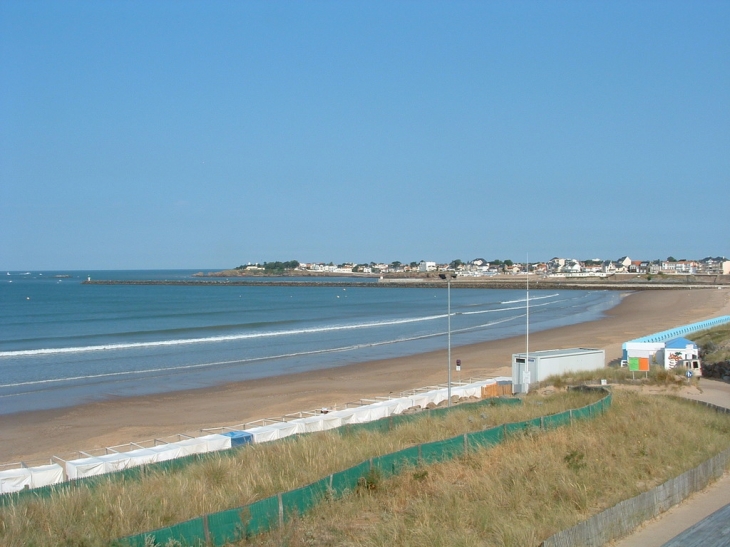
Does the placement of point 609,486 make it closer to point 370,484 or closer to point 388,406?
point 370,484

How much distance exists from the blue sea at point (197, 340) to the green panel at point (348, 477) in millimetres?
21524

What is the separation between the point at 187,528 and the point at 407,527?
8.54 ft

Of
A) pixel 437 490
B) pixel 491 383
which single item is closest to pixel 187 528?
pixel 437 490

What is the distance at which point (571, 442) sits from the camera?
12023 millimetres

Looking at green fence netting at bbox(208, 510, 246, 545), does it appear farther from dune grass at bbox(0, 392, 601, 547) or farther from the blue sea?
the blue sea

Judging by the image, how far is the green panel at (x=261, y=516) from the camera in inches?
297

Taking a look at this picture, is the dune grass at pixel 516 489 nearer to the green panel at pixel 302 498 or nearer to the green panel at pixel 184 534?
the green panel at pixel 302 498

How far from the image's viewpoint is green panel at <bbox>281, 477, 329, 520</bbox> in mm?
8094

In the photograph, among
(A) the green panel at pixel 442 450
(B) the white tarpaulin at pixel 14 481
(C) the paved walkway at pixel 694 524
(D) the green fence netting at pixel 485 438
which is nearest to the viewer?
(C) the paved walkway at pixel 694 524

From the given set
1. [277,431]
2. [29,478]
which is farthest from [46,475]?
[277,431]

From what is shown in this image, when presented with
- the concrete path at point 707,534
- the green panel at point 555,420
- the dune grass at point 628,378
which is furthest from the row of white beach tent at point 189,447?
the concrete path at point 707,534

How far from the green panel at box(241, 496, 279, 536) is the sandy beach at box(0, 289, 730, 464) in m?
13.4

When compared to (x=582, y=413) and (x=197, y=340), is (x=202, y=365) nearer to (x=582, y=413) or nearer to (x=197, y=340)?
(x=197, y=340)

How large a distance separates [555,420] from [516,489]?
13.8ft
